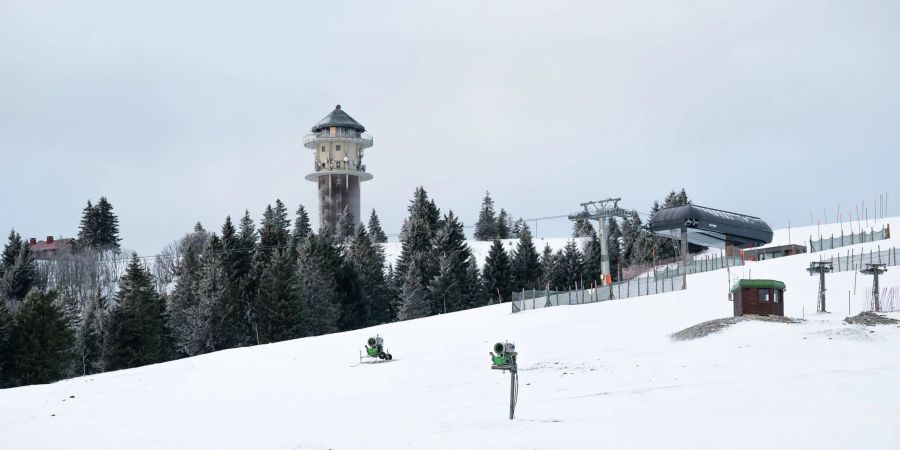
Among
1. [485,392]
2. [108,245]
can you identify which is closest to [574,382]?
[485,392]

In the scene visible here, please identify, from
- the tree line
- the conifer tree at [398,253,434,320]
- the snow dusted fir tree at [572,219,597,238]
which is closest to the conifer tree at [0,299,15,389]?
the tree line

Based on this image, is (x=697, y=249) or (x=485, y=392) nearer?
(x=485, y=392)

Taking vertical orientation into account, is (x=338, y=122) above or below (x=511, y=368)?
above

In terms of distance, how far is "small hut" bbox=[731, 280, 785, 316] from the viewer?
49312 millimetres

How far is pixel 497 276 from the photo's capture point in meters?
108

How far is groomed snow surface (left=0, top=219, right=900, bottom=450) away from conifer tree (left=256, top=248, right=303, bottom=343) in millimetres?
23746

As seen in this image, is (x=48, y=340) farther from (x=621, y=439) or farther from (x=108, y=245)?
(x=108, y=245)

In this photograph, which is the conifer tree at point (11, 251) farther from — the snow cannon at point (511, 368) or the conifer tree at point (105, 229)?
the snow cannon at point (511, 368)

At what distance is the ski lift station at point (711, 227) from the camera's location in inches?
4144

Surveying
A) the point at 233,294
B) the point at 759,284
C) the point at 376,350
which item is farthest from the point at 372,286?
the point at 759,284

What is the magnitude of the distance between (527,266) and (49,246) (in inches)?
3343

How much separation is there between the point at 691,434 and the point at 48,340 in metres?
53.5

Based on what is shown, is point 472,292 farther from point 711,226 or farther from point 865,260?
point 865,260

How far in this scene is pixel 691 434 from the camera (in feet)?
82.4
